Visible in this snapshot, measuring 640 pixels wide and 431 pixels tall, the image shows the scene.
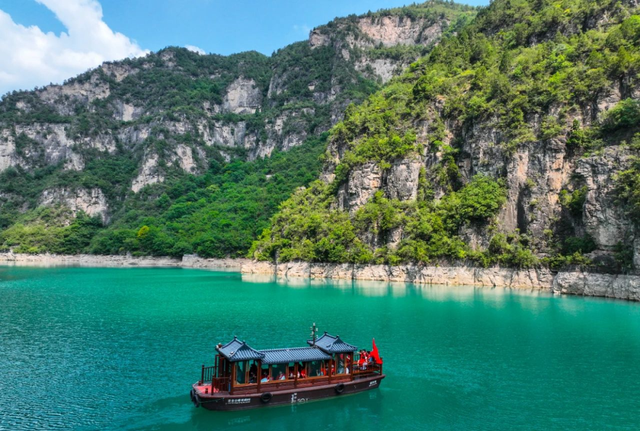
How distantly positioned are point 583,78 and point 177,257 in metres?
93.5

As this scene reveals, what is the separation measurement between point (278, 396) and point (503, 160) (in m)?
57.2

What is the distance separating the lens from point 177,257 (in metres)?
118

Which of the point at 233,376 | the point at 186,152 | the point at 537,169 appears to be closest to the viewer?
the point at 233,376

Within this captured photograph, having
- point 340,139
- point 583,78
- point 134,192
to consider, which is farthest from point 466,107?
point 134,192

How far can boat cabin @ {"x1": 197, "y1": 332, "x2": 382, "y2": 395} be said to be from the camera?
61.9 feet

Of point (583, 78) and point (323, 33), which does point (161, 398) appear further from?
point (323, 33)

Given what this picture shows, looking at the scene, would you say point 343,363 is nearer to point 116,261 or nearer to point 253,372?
point 253,372

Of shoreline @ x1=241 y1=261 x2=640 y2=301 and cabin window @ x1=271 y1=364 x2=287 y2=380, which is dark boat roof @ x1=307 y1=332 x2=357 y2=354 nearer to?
cabin window @ x1=271 y1=364 x2=287 y2=380

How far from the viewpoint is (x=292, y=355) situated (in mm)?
20156

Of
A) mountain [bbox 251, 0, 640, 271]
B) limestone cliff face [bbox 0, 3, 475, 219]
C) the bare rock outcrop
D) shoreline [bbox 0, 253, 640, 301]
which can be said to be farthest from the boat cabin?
the bare rock outcrop

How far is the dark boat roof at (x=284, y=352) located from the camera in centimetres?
1886

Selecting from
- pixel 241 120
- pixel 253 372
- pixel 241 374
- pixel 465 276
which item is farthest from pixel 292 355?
pixel 241 120

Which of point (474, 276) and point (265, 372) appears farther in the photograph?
point (474, 276)

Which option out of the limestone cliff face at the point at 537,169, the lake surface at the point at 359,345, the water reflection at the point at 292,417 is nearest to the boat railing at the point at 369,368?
the lake surface at the point at 359,345
